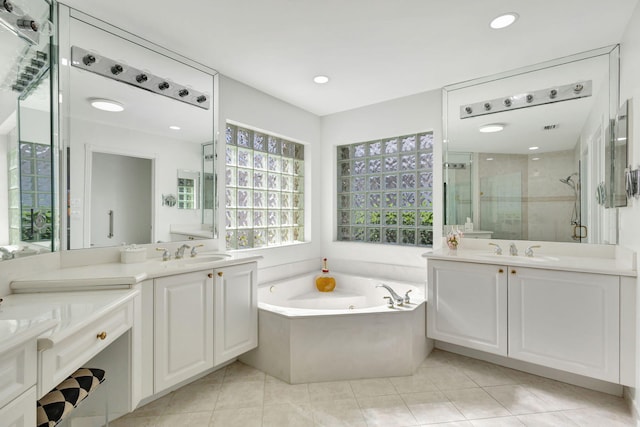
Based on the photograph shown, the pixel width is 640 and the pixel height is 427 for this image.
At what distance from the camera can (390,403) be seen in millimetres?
1958

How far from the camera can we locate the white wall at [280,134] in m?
2.70

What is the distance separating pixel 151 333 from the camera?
5.65ft

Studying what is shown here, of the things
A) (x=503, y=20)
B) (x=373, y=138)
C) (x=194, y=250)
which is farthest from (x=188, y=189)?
(x=503, y=20)

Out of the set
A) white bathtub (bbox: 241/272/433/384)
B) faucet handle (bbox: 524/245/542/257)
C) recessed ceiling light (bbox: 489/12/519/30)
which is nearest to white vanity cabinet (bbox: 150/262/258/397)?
white bathtub (bbox: 241/272/433/384)

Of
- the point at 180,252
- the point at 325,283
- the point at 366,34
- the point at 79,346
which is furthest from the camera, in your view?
the point at 325,283

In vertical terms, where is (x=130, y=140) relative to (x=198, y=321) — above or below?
above

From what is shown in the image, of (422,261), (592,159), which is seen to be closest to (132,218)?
(422,261)

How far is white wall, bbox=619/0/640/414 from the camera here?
1736 millimetres

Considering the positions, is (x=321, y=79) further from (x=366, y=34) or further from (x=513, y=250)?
(x=513, y=250)

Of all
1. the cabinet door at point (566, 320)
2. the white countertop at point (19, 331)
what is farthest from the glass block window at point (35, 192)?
the cabinet door at point (566, 320)

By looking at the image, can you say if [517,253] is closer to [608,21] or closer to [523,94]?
[523,94]

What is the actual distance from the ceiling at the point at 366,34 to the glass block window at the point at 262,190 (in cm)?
70

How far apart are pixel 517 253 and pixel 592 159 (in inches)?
34.8

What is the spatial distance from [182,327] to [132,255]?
593mm
